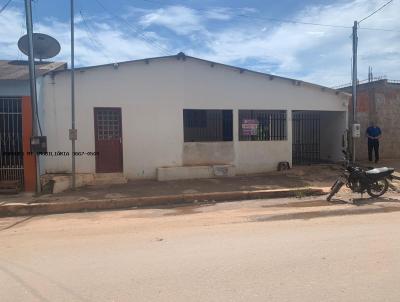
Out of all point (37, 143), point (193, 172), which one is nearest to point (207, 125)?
point (193, 172)

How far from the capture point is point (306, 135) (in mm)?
18375

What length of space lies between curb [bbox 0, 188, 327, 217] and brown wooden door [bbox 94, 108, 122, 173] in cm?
307

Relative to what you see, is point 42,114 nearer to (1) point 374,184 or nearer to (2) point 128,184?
(2) point 128,184

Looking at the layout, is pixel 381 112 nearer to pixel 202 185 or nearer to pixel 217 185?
pixel 217 185

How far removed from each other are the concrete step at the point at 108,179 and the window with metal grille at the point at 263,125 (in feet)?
14.7

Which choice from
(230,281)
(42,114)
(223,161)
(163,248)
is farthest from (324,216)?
(42,114)

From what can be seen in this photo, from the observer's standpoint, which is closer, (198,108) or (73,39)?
(73,39)

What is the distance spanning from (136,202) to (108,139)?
3.56 meters

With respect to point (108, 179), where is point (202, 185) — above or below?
below

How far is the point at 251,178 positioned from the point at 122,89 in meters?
5.01

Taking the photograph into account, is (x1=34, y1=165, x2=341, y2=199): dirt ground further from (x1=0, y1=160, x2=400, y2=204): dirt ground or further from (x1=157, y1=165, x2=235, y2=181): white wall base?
(x1=157, y1=165, x2=235, y2=181): white wall base

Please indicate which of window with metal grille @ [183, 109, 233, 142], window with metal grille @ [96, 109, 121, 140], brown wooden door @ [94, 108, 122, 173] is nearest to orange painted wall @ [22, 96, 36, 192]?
brown wooden door @ [94, 108, 122, 173]

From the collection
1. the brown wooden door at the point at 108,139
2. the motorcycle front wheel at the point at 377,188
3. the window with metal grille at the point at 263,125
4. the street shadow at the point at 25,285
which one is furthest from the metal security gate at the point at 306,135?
the street shadow at the point at 25,285

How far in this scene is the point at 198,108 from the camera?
1385 centimetres
